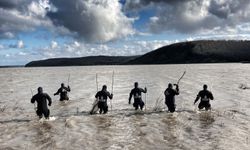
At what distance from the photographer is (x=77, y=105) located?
1191 inches

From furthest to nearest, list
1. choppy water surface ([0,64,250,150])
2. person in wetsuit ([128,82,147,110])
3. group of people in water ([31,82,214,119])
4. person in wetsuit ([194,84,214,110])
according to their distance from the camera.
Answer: person in wetsuit ([194,84,214,110]) < person in wetsuit ([128,82,147,110]) < group of people in water ([31,82,214,119]) < choppy water surface ([0,64,250,150])

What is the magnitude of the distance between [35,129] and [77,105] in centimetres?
1068

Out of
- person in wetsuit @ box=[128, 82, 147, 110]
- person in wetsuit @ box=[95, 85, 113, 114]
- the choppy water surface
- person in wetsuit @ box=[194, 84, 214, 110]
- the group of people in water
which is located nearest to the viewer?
the choppy water surface

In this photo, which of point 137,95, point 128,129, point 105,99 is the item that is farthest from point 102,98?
point 128,129

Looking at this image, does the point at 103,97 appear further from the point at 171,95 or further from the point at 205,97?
the point at 205,97

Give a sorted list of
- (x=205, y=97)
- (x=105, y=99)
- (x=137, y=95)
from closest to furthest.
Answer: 1. (x=105, y=99)
2. (x=137, y=95)
3. (x=205, y=97)

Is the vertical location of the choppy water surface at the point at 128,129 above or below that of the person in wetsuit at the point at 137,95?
below

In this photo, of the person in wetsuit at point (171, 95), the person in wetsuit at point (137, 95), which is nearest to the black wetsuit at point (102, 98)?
the person in wetsuit at point (137, 95)

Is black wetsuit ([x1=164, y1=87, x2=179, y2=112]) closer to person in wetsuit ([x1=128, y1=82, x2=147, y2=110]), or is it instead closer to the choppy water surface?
the choppy water surface

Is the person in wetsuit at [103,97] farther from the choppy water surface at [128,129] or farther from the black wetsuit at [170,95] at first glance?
the black wetsuit at [170,95]

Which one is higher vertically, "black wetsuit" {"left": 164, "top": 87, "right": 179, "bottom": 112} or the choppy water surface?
"black wetsuit" {"left": 164, "top": 87, "right": 179, "bottom": 112}

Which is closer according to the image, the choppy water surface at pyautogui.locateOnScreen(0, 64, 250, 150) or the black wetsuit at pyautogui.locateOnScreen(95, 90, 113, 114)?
the choppy water surface at pyautogui.locateOnScreen(0, 64, 250, 150)

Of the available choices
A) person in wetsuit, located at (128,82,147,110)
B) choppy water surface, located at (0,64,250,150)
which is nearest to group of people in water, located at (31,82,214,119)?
person in wetsuit, located at (128,82,147,110)

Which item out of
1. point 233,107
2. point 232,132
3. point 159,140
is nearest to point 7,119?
point 159,140
